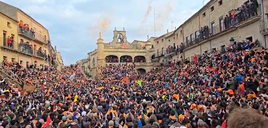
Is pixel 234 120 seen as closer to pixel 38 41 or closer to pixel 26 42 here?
pixel 26 42

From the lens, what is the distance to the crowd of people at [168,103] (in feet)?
27.7

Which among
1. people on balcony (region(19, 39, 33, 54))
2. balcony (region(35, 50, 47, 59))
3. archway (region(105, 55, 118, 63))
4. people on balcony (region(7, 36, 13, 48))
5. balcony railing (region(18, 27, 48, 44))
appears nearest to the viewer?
people on balcony (region(7, 36, 13, 48))

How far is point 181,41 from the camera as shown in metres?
43.8

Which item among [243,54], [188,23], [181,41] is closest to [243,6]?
[243,54]

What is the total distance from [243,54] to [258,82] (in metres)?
6.03

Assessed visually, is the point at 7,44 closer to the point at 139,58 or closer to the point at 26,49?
the point at 26,49

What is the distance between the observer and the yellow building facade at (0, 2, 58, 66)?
31219 mm

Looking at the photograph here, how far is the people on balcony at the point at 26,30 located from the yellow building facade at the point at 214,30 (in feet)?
78.8

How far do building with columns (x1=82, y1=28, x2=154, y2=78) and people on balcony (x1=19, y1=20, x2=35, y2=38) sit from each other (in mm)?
15996

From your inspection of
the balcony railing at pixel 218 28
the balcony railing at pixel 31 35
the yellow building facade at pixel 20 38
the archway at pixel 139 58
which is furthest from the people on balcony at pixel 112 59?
the balcony railing at pixel 218 28

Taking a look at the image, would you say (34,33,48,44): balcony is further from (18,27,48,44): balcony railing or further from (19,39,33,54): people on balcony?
(19,39,33,54): people on balcony

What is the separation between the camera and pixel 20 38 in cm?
3553

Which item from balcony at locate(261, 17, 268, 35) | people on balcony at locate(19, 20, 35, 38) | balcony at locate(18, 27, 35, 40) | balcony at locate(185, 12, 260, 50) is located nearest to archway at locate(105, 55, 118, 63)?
people on balcony at locate(19, 20, 35, 38)

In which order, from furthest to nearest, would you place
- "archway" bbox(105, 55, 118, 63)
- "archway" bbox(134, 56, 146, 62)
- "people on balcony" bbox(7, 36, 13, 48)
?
"archway" bbox(134, 56, 146, 62), "archway" bbox(105, 55, 118, 63), "people on balcony" bbox(7, 36, 13, 48)
